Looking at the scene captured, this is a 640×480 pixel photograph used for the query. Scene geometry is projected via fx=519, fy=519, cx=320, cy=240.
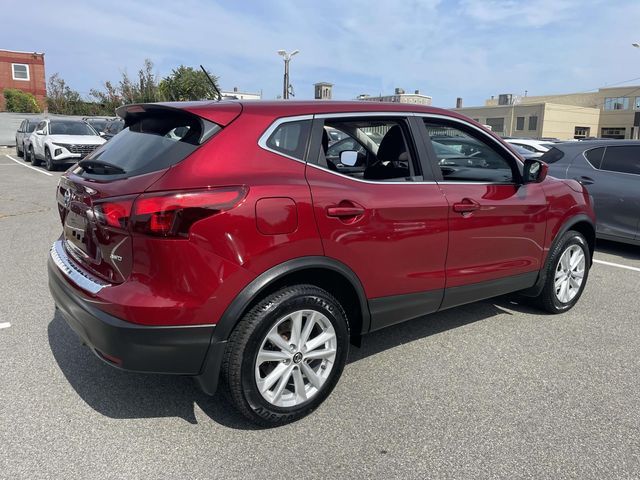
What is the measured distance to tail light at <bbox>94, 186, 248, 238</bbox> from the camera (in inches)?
95.7

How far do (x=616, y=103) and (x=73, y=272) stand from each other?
78101mm

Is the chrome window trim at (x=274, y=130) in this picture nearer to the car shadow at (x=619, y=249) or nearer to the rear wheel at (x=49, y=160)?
the car shadow at (x=619, y=249)

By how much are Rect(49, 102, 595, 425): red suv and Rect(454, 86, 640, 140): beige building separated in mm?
61331

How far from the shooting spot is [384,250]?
3137 millimetres

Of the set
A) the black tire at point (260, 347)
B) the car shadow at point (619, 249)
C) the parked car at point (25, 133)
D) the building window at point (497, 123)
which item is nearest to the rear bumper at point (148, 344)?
the black tire at point (260, 347)

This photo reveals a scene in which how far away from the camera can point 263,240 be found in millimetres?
2613

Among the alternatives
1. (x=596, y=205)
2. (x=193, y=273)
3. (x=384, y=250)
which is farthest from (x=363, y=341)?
(x=596, y=205)

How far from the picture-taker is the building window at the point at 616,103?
218 feet

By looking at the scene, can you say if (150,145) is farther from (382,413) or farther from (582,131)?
(582,131)

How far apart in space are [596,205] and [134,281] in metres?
6.55

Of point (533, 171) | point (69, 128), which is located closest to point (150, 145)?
point (533, 171)

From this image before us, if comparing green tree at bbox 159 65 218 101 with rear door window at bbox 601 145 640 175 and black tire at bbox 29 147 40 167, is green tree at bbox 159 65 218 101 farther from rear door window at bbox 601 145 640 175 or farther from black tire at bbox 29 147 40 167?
rear door window at bbox 601 145 640 175

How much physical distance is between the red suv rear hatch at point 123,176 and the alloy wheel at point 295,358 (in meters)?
0.85

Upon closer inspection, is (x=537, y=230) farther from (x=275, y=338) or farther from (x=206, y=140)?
(x=206, y=140)
